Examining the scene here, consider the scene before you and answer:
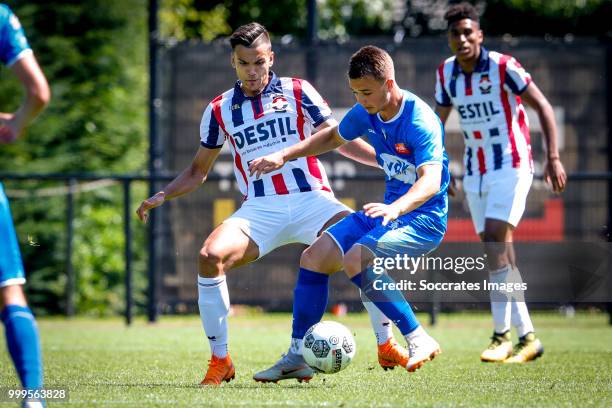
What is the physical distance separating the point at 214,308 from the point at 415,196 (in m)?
1.57

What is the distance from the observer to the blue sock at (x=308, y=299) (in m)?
6.51

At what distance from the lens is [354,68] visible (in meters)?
6.20

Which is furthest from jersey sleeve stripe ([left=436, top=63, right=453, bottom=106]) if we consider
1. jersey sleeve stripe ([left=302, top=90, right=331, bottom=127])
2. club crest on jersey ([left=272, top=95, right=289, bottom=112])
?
club crest on jersey ([left=272, top=95, right=289, bottom=112])

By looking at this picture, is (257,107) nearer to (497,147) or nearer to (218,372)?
(218,372)

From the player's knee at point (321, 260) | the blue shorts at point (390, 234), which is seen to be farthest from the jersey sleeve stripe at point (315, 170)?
the player's knee at point (321, 260)

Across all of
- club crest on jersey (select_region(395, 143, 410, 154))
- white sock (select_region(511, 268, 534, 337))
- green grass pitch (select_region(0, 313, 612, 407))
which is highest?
club crest on jersey (select_region(395, 143, 410, 154))

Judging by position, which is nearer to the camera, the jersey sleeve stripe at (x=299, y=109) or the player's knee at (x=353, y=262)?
the player's knee at (x=353, y=262)

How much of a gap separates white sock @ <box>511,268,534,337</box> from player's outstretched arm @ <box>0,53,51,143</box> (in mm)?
4620

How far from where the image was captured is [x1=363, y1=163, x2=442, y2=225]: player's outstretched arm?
5582mm

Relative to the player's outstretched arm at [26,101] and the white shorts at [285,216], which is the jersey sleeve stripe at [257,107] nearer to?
the white shorts at [285,216]

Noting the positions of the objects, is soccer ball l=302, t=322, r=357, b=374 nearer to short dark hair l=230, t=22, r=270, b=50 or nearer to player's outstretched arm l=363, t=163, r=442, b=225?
player's outstretched arm l=363, t=163, r=442, b=225

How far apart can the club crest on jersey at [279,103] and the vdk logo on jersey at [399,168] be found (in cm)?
84

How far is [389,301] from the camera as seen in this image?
6305 mm

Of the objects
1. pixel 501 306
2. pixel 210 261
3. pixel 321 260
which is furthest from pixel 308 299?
pixel 501 306
